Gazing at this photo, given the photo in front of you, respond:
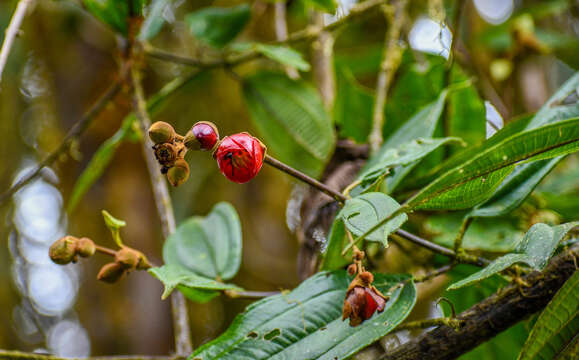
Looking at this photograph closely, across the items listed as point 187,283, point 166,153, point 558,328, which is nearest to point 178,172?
point 166,153

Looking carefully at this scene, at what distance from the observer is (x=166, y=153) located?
47 cm

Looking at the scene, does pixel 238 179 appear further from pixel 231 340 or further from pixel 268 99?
pixel 268 99

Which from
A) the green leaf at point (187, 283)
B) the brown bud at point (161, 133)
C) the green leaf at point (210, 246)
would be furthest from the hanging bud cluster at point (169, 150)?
the green leaf at point (210, 246)

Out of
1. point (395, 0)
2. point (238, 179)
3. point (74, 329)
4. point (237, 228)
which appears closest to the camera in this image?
point (238, 179)

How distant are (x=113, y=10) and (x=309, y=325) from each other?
636 mm

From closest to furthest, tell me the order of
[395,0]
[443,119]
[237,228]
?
[237,228]
[443,119]
[395,0]

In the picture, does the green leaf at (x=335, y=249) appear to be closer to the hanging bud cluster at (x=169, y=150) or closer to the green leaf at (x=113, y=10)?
the hanging bud cluster at (x=169, y=150)

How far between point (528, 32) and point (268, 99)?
820mm

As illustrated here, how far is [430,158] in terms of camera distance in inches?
32.9

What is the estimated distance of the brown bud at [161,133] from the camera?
0.46 meters

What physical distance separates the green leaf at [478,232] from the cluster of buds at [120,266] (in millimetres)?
433

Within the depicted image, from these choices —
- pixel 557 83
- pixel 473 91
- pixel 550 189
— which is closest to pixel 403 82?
pixel 473 91

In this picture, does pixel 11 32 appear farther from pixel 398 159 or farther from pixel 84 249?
pixel 398 159

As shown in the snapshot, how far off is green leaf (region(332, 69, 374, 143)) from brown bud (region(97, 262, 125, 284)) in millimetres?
513
